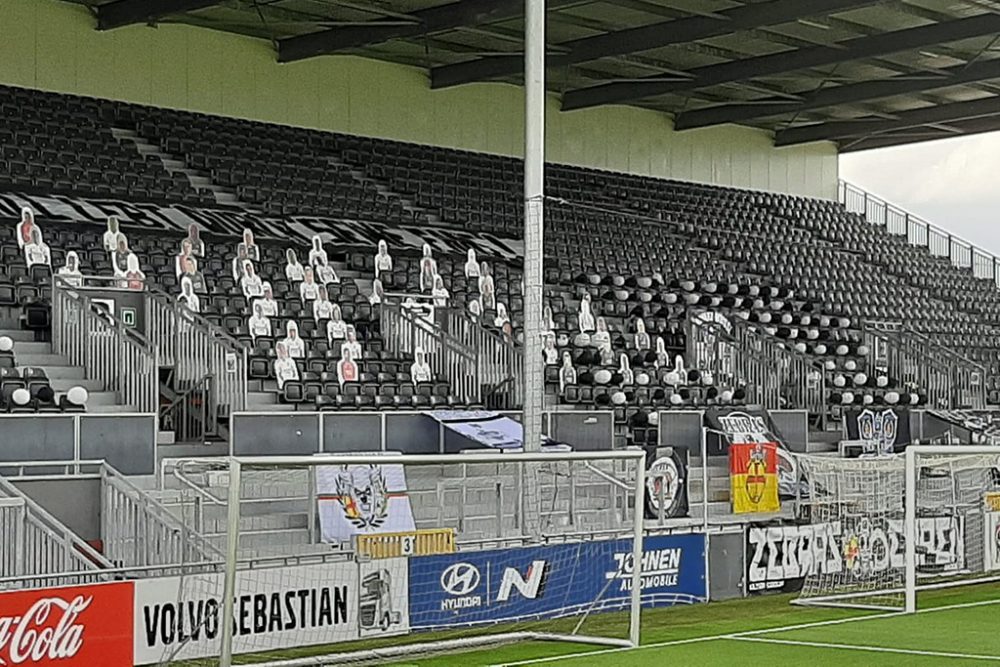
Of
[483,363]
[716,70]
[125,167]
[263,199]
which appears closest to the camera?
[483,363]

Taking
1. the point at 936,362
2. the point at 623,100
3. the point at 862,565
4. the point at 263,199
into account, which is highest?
the point at 623,100

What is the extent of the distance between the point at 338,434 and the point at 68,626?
24.9 ft

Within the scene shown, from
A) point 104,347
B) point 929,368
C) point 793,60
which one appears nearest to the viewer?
point 104,347

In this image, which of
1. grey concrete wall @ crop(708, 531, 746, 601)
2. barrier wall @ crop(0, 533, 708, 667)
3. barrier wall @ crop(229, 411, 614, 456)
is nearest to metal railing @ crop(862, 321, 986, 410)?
barrier wall @ crop(229, 411, 614, 456)

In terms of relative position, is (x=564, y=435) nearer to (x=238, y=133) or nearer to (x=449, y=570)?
(x=449, y=570)

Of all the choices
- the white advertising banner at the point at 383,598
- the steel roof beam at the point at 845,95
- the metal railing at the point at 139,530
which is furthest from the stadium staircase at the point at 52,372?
the steel roof beam at the point at 845,95

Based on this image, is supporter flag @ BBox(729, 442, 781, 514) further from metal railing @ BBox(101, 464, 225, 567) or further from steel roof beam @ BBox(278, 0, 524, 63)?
steel roof beam @ BBox(278, 0, 524, 63)

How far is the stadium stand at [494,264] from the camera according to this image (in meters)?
22.4

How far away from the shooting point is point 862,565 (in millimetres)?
16906

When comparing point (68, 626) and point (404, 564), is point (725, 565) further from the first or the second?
point (68, 626)

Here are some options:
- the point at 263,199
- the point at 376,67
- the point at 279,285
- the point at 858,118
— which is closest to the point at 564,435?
the point at 279,285

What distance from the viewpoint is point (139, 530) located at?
554 inches

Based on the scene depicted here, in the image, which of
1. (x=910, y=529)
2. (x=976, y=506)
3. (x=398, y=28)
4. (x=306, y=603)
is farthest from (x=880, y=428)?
(x=306, y=603)

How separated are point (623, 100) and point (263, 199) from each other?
10093 mm
